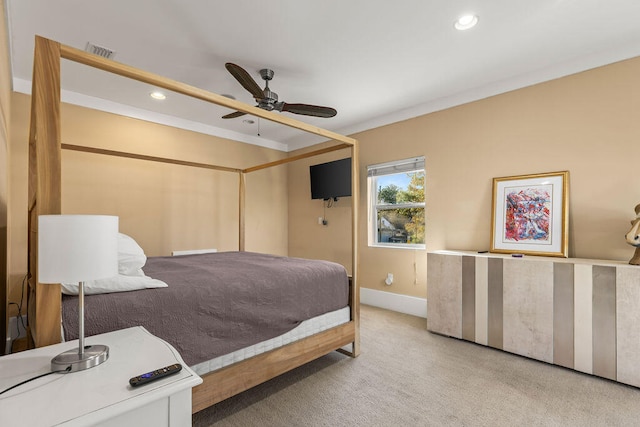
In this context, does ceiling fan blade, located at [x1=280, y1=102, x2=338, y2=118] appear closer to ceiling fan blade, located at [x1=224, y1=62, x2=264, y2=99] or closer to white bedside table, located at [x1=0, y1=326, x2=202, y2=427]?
ceiling fan blade, located at [x1=224, y1=62, x2=264, y2=99]

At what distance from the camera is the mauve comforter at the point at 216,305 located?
4.55ft

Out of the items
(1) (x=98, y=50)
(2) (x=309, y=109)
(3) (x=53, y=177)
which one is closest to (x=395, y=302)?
(2) (x=309, y=109)

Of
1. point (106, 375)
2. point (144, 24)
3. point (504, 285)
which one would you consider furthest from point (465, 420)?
point (144, 24)

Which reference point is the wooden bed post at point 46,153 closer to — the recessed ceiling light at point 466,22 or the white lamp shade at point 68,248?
the white lamp shade at point 68,248

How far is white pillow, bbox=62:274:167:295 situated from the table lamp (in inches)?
18.7

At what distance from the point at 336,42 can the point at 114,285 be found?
217 centimetres

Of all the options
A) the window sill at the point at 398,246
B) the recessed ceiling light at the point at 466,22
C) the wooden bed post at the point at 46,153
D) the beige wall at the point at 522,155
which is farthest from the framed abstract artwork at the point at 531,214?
the wooden bed post at the point at 46,153

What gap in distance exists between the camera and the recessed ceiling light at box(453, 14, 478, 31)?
206cm

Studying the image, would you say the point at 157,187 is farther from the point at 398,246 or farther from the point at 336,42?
the point at 398,246

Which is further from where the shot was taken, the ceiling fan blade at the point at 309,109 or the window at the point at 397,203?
the window at the point at 397,203

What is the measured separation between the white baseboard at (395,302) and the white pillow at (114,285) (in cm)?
284

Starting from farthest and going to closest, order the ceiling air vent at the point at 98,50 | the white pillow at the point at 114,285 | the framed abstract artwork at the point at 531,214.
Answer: the framed abstract artwork at the point at 531,214
the ceiling air vent at the point at 98,50
the white pillow at the point at 114,285

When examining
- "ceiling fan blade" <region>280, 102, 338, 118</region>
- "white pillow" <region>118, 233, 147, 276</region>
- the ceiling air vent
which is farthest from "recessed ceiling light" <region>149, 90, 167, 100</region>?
"white pillow" <region>118, 233, 147, 276</region>

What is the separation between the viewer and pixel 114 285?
148 cm
